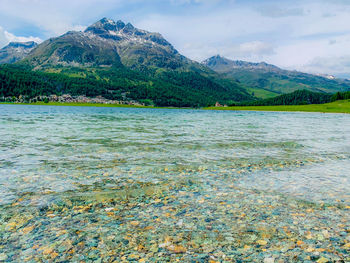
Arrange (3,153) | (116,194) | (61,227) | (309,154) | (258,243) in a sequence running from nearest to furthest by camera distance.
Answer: (258,243) → (61,227) → (116,194) → (3,153) → (309,154)

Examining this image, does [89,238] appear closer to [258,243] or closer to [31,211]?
[31,211]

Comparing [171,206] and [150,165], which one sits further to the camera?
[150,165]

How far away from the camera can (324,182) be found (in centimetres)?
1291

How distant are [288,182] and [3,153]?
20065 mm

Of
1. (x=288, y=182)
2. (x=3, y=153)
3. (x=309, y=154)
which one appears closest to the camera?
(x=288, y=182)

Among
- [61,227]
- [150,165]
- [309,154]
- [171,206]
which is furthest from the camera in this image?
[309,154]

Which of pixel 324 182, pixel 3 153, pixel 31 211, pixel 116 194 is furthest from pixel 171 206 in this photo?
pixel 3 153

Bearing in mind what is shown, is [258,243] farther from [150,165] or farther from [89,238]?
[150,165]

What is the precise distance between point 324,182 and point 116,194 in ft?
36.2

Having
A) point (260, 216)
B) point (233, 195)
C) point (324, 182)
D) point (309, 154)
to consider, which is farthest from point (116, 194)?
point (309, 154)

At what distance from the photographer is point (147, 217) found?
865cm

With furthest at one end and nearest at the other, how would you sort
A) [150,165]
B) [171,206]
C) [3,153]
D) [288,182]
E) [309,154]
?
[309,154]
[3,153]
[150,165]
[288,182]
[171,206]

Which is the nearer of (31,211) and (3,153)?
(31,211)

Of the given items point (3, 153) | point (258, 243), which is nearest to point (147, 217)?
point (258, 243)
